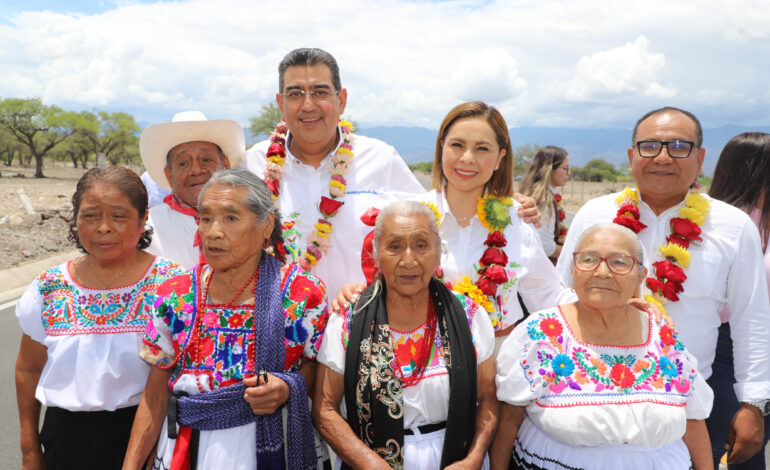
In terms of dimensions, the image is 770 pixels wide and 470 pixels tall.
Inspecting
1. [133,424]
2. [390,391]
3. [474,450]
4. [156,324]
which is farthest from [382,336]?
[133,424]

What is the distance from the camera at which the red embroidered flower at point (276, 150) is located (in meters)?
3.66

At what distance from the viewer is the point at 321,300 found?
2463 millimetres

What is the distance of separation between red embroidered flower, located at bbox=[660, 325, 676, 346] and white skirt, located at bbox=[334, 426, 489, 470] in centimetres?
113

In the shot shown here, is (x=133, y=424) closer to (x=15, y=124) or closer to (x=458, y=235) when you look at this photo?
(x=458, y=235)

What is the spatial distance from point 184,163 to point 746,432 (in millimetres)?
3676

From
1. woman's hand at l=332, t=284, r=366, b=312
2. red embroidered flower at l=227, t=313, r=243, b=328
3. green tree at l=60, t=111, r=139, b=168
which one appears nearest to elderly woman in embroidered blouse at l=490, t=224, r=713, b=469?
woman's hand at l=332, t=284, r=366, b=312

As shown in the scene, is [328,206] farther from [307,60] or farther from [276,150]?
[307,60]

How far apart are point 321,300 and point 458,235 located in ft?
3.51

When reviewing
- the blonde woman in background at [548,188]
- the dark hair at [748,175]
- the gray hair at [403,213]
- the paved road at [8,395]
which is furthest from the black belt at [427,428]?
the blonde woman in background at [548,188]

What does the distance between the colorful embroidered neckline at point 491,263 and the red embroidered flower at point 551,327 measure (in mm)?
493

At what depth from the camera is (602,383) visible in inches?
92.4

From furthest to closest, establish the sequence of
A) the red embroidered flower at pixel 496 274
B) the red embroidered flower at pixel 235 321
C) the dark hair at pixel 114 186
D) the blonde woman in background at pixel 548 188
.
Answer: the blonde woman in background at pixel 548 188 < the red embroidered flower at pixel 496 274 < the dark hair at pixel 114 186 < the red embroidered flower at pixel 235 321

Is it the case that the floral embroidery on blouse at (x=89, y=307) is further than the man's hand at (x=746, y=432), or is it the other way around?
the man's hand at (x=746, y=432)

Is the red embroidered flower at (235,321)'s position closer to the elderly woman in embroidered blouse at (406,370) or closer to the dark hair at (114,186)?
the elderly woman in embroidered blouse at (406,370)
